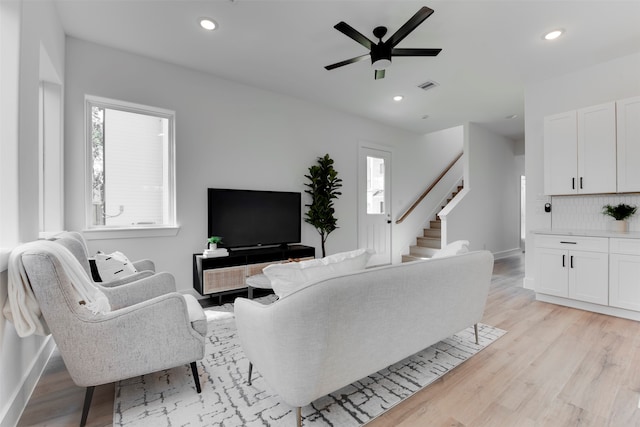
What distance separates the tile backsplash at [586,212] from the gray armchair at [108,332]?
4.55 meters

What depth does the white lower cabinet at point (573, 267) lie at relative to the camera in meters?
3.20

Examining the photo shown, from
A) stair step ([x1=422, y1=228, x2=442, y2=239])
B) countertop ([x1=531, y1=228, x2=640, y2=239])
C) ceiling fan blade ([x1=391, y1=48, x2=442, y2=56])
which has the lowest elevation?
stair step ([x1=422, y1=228, x2=442, y2=239])

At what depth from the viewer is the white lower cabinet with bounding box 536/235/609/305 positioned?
10.5 ft

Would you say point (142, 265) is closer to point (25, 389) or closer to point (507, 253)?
point (25, 389)

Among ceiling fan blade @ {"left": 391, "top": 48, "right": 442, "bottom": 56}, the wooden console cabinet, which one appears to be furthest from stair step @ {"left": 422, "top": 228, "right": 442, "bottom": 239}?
ceiling fan blade @ {"left": 391, "top": 48, "right": 442, "bottom": 56}

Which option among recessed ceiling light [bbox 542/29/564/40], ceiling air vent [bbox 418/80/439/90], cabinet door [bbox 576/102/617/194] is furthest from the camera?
ceiling air vent [bbox 418/80/439/90]

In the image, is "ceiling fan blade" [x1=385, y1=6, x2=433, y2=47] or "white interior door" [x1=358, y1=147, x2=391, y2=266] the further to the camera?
"white interior door" [x1=358, y1=147, x2=391, y2=266]

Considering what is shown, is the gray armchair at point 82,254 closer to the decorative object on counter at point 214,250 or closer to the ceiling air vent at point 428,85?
the decorative object on counter at point 214,250

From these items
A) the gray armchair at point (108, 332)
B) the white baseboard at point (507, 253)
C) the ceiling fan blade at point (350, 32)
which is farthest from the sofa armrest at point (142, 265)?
the white baseboard at point (507, 253)

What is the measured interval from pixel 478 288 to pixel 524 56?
2.87 m

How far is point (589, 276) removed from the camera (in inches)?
129

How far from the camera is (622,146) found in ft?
10.7

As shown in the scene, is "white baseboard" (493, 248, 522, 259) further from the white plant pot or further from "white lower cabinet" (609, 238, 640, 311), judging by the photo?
"white lower cabinet" (609, 238, 640, 311)

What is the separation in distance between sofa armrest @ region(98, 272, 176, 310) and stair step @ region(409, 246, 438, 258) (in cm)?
499
